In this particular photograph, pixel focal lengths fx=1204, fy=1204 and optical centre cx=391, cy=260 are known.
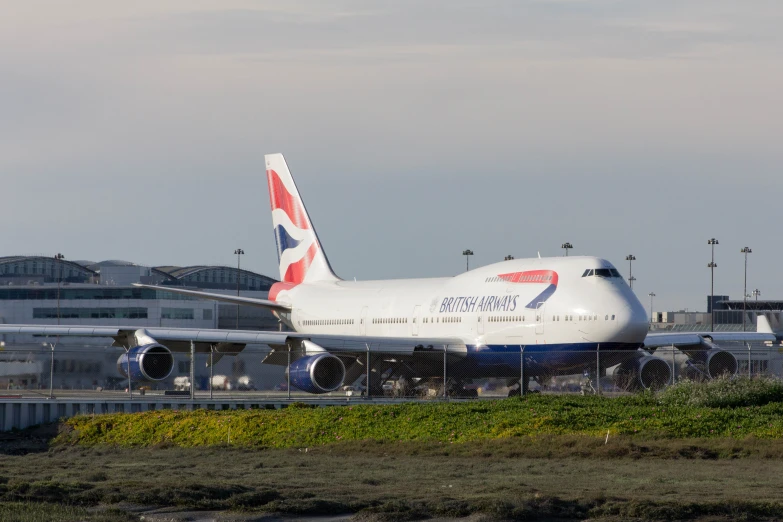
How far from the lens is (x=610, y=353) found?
119 ft

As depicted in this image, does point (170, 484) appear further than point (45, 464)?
No

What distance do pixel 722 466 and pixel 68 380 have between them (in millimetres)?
25026

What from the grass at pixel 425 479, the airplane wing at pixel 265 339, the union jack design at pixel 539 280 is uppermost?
the union jack design at pixel 539 280

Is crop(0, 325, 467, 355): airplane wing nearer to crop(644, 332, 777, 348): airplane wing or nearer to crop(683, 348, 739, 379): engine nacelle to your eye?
crop(644, 332, 777, 348): airplane wing

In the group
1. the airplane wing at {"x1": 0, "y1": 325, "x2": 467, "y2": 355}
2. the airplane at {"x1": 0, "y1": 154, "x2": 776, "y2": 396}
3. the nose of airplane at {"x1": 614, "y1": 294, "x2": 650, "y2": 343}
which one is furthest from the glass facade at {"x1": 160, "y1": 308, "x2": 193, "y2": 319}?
the nose of airplane at {"x1": 614, "y1": 294, "x2": 650, "y2": 343}

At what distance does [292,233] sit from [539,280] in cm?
1866

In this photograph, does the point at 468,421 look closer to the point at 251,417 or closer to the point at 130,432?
the point at 251,417

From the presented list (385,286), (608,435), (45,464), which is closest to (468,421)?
(608,435)

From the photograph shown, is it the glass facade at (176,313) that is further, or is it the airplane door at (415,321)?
the glass facade at (176,313)

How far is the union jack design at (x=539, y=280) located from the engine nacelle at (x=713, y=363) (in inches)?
253

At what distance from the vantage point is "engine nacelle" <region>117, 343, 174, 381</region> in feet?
119

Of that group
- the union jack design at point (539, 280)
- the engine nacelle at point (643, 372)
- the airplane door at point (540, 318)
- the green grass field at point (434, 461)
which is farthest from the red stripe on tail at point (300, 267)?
the green grass field at point (434, 461)

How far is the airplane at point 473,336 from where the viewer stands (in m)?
36.1

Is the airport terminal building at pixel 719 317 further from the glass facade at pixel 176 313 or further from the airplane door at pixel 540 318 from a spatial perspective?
the airplane door at pixel 540 318
